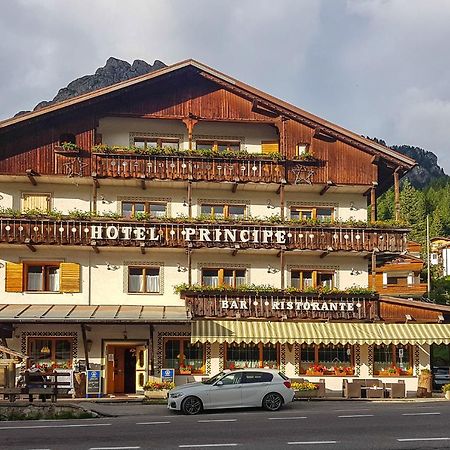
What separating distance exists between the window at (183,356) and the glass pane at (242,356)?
131cm

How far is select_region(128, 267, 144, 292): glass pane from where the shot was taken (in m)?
32.0

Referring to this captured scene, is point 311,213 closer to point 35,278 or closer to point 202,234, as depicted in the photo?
point 202,234

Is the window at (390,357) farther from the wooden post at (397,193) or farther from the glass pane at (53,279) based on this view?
the glass pane at (53,279)

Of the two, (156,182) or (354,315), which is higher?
(156,182)

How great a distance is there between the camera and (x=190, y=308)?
3034cm

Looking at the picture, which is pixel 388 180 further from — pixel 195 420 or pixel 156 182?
pixel 195 420

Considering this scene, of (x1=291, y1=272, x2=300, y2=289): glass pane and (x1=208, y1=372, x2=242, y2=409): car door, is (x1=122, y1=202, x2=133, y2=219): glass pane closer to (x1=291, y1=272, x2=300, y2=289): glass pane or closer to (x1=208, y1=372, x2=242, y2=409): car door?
(x1=291, y1=272, x2=300, y2=289): glass pane

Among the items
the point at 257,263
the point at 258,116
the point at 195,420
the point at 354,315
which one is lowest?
the point at 195,420

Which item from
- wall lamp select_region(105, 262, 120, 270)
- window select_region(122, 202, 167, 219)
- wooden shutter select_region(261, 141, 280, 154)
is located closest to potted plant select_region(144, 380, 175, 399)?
wall lamp select_region(105, 262, 120, 270)

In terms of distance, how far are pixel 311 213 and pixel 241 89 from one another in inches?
270

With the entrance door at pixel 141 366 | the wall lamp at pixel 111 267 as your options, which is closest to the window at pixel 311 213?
the wall lamp at pixel 111 267

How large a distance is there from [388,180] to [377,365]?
995 centimetres

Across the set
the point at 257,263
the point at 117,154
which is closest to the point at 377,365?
the point at 257,263

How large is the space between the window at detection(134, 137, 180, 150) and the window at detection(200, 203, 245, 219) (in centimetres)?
320
